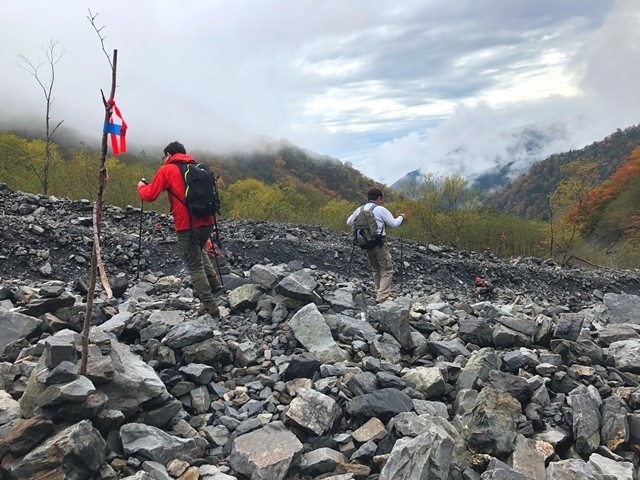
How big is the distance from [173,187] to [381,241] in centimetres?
416

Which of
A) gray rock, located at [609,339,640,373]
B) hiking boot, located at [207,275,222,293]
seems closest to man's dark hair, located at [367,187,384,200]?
hiking boot, located at [207,275,222,293]

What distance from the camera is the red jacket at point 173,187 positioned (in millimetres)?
6352

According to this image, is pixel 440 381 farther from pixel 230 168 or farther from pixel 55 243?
pixel 230 168

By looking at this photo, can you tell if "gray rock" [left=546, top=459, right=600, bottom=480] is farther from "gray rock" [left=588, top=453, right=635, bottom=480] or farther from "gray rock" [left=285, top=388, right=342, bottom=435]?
"gray rock" [left=285, top=388, right=342, bottom=435]

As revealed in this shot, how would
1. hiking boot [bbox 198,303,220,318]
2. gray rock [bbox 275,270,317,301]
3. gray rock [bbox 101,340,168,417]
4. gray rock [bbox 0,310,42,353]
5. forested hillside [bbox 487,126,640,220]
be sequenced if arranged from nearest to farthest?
gray rock [bbox 101,340,168,417]
gray rock [bbox 0,310,42,353]
hiking boot [bbox 198,303,220,318]
gray rock [bbox 275,270,317,301]
forested hillside [bbox 487,126,640,220]

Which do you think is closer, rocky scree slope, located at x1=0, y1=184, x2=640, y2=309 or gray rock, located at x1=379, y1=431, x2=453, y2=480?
gray rock, located at x1=379, y1=431, x2=453, y2=480

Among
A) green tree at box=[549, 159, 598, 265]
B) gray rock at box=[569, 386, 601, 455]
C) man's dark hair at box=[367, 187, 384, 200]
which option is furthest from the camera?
green tree at box=[549, 159, 598, 265]

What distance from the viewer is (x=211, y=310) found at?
22.5 ft

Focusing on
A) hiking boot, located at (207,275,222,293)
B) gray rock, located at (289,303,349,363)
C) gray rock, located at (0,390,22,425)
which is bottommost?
gray rock, located at (0,390,22,425)

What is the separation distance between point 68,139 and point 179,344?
13486 centimetres

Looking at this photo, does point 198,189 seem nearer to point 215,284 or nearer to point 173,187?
point 173,187

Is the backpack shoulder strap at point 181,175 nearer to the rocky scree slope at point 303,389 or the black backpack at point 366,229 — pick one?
the rocky scree slope at point 303,389

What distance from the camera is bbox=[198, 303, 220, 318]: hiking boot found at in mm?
6852

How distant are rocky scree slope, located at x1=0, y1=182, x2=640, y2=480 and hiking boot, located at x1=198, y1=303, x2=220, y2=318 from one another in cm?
14
